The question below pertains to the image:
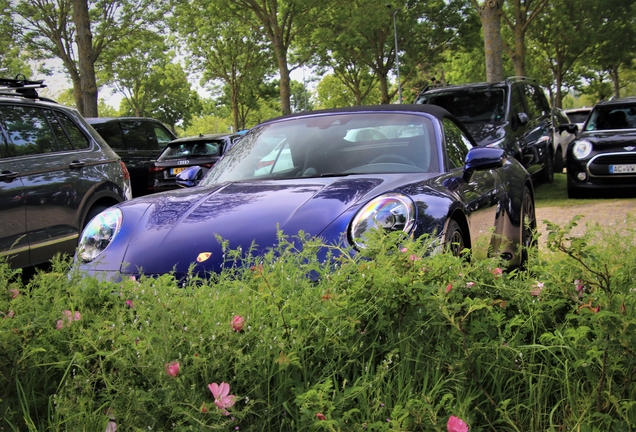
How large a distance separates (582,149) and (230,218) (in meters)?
9.28

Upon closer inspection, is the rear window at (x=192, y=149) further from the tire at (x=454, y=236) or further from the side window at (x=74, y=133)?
the tire at (x=454, y=236)

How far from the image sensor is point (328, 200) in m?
3.95

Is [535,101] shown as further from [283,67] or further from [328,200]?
[283,67]

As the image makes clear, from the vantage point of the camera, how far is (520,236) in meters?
5.91

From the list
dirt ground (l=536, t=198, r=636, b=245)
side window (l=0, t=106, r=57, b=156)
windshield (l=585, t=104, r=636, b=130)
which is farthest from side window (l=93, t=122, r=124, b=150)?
windshield (l=585, t=104, r=636, b=130)

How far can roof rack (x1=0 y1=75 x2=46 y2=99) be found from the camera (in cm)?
661

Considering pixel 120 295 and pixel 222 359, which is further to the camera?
pixel 120 295

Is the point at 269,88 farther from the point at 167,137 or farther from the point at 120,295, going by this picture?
the point at 120,295

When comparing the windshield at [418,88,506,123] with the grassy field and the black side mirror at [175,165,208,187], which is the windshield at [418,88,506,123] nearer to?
the grassy field

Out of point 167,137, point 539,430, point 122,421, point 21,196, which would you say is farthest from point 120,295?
point 167,137

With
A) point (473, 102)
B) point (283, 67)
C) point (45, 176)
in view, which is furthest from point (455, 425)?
point (283, 67)

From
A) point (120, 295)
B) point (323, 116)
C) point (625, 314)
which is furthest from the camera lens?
point (323, 116)

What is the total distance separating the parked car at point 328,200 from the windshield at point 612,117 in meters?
7.00

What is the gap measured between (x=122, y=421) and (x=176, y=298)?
1.63 feet
